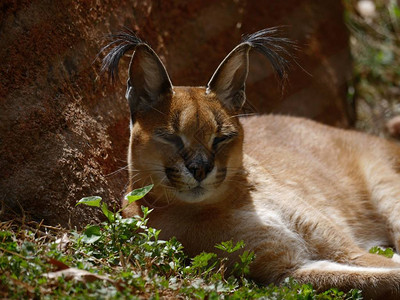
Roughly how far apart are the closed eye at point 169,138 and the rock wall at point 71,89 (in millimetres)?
491

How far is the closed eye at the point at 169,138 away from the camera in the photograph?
14.5 feet

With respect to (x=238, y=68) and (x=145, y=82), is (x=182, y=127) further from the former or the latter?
(x=238, y=68)

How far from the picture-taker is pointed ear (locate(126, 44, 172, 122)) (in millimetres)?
4570

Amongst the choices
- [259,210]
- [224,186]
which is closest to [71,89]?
[224,186]

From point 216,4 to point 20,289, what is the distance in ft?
14.3

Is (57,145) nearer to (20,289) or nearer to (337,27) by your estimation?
(20,289)

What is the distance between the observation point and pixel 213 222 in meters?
4.58

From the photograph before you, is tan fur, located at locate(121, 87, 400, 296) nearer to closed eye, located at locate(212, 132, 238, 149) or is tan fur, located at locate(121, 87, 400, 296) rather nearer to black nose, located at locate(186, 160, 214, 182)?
closed eye, located at locate(212, 132, 238, 149)

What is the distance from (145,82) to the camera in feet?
15.3

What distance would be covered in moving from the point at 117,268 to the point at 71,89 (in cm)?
165

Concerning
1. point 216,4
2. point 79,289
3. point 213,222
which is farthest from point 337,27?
point 79,289

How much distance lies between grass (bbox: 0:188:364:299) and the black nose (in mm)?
384

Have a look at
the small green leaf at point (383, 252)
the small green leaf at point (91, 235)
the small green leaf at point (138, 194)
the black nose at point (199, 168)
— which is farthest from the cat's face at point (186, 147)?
the small green leaf at point (383, 252)

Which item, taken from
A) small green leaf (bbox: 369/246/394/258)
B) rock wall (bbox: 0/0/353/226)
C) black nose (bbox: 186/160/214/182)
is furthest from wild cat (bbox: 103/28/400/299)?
rock wall (bbox: 0/0/353/226)
